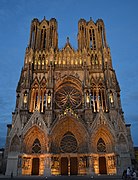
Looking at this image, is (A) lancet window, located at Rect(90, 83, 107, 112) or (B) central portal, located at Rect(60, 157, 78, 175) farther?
(A) lancet window, located at Rect(90, 83, 107, 112)

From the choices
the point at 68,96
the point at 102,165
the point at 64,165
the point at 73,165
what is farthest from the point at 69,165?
the point at 68,96

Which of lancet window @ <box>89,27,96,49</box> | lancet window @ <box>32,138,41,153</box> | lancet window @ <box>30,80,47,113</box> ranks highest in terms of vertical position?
lancet window @ <box>89,27,96,49</box>

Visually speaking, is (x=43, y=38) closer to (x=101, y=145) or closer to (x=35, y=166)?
(x=101, y=145)

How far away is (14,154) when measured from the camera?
23.1m

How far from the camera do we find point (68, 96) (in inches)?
1146

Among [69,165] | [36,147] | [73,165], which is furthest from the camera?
[36,147]

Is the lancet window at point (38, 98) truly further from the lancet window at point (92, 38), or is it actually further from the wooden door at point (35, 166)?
the lancet window at point (92, 38)

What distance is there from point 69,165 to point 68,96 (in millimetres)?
10324

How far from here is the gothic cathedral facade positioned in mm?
23625

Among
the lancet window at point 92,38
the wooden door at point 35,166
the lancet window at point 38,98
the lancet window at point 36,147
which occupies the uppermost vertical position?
the lancet window at point 92,38

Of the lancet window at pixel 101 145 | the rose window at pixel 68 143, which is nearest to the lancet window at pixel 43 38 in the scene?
the rose window at pixel 68 143

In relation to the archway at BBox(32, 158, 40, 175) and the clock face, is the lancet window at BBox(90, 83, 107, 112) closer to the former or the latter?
the clock face

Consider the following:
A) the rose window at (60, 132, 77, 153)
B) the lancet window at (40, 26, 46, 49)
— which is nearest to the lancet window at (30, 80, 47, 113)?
the rose window at (60, 132, 77, 153)

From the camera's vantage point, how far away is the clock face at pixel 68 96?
2858 cm
